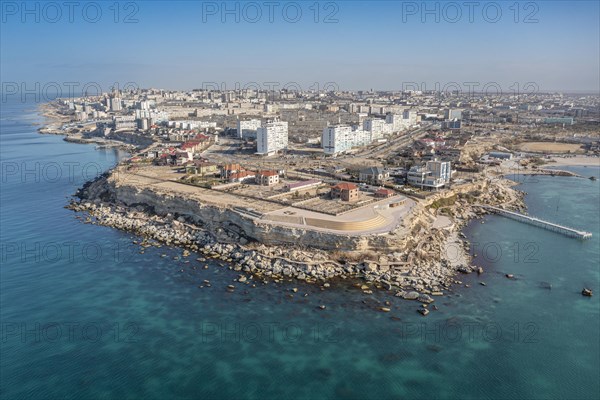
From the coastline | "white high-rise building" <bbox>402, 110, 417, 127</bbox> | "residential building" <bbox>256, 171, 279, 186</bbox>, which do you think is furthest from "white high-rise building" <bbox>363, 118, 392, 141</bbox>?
the coastline

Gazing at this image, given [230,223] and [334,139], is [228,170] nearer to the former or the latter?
[230,223]

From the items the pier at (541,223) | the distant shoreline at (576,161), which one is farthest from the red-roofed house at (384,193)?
the distant shoreline at (576,161)

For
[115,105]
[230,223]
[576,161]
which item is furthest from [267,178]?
[115,105]

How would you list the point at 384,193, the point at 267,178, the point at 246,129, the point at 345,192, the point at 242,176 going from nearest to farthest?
the point at 345,192, the point at 384,193, the point at 267,178, the point at 242,176, the point at 246,129

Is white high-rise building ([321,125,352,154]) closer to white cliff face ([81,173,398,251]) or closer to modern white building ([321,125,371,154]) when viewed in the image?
modern white building ([321,125,371,154])

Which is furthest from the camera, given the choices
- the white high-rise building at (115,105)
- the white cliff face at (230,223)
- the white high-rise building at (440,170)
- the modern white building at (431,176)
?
the white high-rise building at (115,105)

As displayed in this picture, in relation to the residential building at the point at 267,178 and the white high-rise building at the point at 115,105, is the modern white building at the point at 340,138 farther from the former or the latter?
the white high-rise building at the point at 115,105
